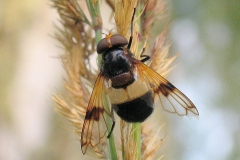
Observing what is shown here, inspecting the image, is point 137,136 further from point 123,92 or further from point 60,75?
point 60,75

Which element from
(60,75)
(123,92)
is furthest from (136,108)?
(60,75)

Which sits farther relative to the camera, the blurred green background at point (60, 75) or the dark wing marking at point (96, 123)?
Result: the blurred green background at point (60, 75)

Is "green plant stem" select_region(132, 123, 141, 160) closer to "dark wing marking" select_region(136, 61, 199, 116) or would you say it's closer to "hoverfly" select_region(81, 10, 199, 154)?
"hoverfly" select_region(81, 10, 199, 154)

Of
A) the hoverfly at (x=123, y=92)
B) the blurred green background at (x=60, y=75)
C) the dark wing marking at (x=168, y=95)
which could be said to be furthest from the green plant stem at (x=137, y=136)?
the blurred green background at (x=60, y=75)

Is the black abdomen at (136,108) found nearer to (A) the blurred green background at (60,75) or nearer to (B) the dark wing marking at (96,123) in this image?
(B) the dark wing marking at (96,123)

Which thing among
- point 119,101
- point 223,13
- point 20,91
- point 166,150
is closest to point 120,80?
point 119,101

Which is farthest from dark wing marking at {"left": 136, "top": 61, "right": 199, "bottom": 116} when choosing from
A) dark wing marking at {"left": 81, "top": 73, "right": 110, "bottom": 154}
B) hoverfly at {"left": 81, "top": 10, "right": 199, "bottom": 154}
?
dark wing marking at {"left": 81, "top": 73, "right": 110, "bottom": 154}
